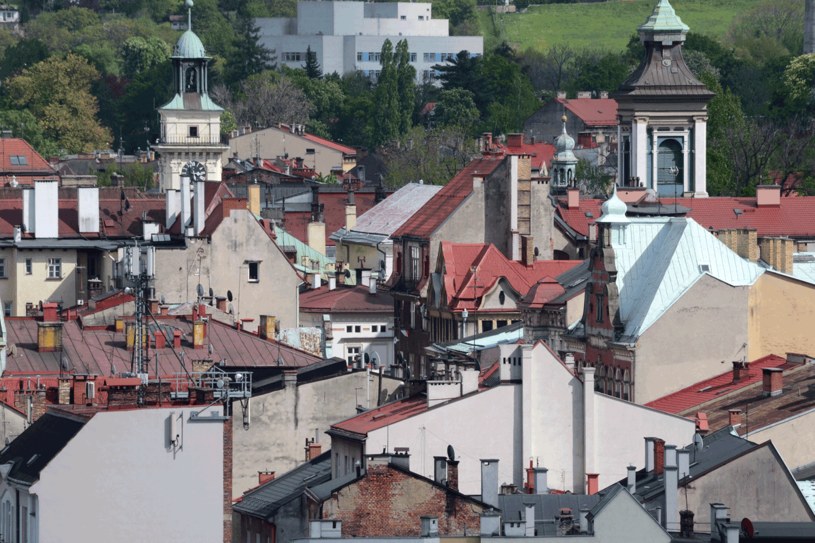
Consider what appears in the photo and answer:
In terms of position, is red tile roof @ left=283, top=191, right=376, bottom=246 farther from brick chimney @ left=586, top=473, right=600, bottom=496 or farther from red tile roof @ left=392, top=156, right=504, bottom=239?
brick chimney @ left=586, top=473, right=600, bottom=496

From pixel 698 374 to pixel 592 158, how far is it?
9181 centimetres

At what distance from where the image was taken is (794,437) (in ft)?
216

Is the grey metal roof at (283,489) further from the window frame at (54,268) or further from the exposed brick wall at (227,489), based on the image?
the window frame at (54,268)

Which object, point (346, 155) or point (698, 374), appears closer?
point (698, 374)

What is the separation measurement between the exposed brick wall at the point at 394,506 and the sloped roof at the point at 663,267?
27.1m

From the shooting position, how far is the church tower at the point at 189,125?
153125mm

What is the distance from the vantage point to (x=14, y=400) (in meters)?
62.1

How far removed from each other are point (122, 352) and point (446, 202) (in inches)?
1316

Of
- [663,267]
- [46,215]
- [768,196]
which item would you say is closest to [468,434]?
[663,267]

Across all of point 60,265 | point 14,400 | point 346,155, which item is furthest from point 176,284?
point 346,155

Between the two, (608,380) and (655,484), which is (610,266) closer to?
(608,380)

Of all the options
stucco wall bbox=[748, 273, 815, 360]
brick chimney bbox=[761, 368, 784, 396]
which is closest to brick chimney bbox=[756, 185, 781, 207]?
stucco wall bbox=[748, 273, 815, 360]

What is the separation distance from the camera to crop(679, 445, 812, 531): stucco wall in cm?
5591

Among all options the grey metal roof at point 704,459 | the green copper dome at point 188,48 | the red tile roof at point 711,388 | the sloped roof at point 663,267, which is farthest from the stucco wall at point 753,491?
the green copper dome at point 188,48
